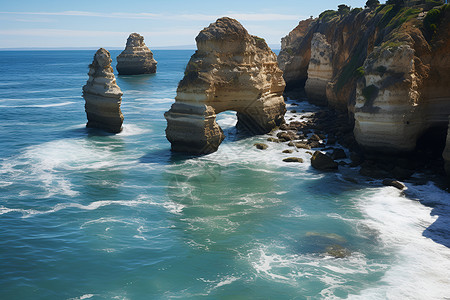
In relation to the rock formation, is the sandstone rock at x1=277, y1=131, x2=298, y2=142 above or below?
below

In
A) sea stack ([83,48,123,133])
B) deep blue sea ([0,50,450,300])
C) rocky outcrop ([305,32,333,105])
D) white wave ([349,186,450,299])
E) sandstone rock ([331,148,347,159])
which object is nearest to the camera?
white wave ([349,186,450,299])

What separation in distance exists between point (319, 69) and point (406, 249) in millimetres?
33925

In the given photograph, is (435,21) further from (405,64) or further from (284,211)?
(284,211)

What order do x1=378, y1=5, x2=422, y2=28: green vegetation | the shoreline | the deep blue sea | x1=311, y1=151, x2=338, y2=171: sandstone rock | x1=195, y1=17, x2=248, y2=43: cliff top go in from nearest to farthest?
the deep blue sea < the shoreline < x1=311, y1=151, x2=338, y2=171: sandstone rock < x1=378, y1=5, x2=422, y2=28: green vegetation < x1=195, y1=17, x2=248, y2=43: cliff top

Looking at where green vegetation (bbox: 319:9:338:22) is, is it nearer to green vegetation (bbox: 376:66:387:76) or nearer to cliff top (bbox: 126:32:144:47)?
green vegetation (bbox: 376:66:387:76)

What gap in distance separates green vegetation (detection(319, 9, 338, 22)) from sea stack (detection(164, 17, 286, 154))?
1172 inches

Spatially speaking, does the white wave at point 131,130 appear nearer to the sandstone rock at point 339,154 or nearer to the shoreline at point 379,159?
the shoreline at point 379,159

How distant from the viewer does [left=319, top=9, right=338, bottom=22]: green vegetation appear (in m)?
61.6

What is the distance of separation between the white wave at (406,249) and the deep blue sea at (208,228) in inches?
2.2

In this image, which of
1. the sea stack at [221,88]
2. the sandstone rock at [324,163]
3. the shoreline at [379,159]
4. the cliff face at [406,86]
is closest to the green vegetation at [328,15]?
the sea stack at [221,88]

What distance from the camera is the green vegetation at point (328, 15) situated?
2426 inches

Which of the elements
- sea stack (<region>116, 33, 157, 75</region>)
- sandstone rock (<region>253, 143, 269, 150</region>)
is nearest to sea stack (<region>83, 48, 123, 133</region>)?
sandstone rock (<region>253, 143, 269, 150</region>)

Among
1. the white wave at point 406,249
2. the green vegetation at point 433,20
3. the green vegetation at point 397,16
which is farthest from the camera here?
the green vegetation at point 397,16

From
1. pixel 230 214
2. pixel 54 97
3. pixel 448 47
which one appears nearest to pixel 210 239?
pixel 230 214
